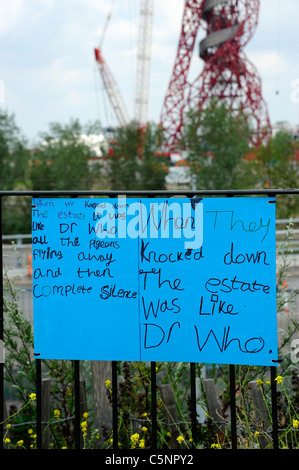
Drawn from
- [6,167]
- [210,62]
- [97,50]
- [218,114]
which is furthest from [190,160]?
[97,50]

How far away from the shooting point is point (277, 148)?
74.1 feet

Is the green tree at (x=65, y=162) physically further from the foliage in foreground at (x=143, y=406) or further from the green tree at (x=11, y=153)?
the foliage in foreground at (x=143, y=406)

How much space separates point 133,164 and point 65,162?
2850 millimetres

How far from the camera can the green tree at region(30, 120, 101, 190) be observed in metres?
23.9

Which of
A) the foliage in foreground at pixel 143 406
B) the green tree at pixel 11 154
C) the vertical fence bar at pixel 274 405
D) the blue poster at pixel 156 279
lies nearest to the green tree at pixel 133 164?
the green tree at pixel 11 154

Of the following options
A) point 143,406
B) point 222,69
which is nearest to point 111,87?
point 222,69

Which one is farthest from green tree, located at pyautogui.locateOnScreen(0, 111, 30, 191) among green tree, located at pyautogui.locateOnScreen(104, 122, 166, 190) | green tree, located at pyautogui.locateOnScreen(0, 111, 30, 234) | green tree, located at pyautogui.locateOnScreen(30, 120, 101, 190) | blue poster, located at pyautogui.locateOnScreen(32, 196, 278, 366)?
blue poster, located at pyautogui.locateOnScreen(32, 196, 278, 366)

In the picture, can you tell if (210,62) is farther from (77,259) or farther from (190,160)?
(77,259)

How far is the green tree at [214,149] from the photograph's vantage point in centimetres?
2111

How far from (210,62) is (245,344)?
36584mm

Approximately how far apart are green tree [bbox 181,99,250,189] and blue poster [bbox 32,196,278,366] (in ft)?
60.1

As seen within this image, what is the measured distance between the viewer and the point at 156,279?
2.47 meters

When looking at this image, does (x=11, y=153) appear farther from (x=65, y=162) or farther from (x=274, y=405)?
(x=274, y=405)

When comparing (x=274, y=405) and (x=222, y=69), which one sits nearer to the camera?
(x=274, y=405)
